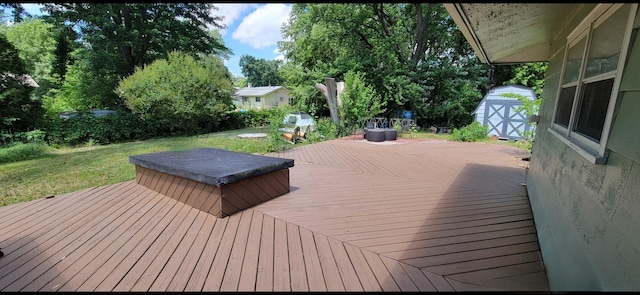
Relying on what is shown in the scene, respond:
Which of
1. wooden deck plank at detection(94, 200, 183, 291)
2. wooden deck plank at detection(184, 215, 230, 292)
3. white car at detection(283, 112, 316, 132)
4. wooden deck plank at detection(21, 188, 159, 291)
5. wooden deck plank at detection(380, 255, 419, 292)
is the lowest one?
wooden deck plank at detection(21, 188, 159, 291)

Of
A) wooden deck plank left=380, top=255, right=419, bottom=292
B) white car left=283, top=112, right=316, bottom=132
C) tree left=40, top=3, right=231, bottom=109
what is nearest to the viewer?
wooden deck plank left=380, top=255, right=419, bottom=292

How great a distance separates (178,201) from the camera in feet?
10.5

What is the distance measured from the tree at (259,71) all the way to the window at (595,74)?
47589mm

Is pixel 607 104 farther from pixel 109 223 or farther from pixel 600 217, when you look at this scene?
pixel 109 223

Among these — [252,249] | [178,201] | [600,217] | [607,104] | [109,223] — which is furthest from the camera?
[178,201]

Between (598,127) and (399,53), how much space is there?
11.9 m

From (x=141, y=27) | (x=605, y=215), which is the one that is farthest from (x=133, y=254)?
(x=141, y=27)

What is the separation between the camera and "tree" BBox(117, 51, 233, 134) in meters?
9.47

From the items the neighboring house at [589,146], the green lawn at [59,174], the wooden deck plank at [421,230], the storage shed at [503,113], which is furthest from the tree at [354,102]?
the wooden deck plank at [421,230]

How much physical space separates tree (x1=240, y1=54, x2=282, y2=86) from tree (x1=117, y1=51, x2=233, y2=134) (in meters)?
38.4

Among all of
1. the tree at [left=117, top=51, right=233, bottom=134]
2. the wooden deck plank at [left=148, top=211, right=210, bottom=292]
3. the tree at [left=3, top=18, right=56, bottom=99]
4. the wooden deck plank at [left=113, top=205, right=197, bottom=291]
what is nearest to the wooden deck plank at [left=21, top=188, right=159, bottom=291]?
the wooden deck plank at [left=113, top=205, right=197, bottom=291]

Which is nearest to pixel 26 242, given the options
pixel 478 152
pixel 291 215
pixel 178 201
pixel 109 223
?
pixel 109 223

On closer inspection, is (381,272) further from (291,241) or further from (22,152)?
(22,152)

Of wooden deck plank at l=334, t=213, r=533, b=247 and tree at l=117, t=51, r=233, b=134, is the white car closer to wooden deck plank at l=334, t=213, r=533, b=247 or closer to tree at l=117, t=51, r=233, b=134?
tree at l=117, t=51, r=233, b=134
